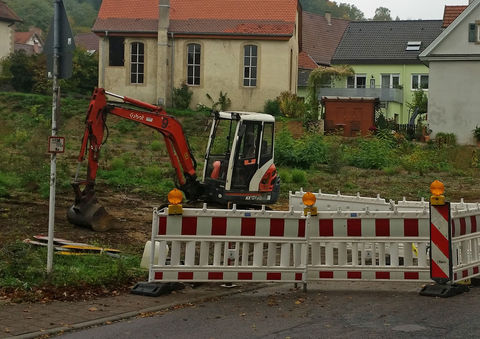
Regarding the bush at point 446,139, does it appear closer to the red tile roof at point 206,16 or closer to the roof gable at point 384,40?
A: the red tile roof at point 206,16

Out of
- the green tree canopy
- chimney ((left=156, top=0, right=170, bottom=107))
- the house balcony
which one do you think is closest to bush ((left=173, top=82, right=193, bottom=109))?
chimney ((left=156, top=0, right=170, bottom=107))

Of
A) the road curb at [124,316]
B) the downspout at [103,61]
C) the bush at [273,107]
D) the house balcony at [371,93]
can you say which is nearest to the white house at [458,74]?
the bush at [273,107]

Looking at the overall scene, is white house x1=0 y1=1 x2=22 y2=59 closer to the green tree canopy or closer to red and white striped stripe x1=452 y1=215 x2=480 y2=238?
red and white striped stripe x1=452 y1=215 x2=480 y2=238

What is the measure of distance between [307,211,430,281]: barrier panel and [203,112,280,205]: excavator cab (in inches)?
343

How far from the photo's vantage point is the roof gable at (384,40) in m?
73.1

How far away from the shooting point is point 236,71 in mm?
49375

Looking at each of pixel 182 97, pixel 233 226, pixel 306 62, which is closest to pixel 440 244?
pixel 233 226

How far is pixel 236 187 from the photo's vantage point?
20.8 meters

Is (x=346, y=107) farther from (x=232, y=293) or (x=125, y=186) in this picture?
(x=232, y=293)

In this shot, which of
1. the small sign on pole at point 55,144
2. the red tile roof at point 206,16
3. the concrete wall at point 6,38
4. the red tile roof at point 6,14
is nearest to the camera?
the small sign on pole at point 55,144

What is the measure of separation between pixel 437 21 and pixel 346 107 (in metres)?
28.9

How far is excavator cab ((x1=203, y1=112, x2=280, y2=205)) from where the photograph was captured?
20.6 metres

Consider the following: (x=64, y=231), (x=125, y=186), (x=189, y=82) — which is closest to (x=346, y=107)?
(x=189, y=82)

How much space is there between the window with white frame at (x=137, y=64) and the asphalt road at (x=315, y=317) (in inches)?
1522
